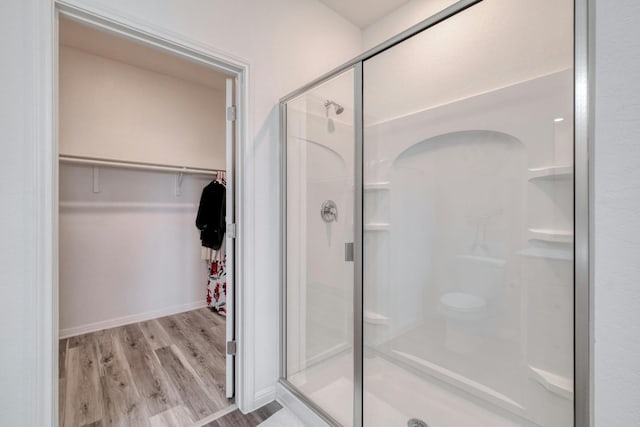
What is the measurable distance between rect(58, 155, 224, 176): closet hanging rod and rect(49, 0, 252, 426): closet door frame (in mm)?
1484

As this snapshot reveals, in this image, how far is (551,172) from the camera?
1002mm

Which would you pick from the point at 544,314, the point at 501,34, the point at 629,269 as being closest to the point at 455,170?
the point at 501,34

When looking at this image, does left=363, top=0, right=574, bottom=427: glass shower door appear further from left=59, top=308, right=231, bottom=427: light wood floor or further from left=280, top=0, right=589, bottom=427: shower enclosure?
left=59, top=308, right=231, bottom=427: light wood floor

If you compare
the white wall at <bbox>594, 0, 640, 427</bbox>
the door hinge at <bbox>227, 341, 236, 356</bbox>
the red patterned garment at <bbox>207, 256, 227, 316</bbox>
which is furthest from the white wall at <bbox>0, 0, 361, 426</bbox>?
the red patterned garment at <bbox>207, 256, 227, 316</bbox>

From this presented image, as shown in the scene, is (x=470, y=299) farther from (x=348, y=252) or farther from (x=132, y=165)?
(x=132, y=165)

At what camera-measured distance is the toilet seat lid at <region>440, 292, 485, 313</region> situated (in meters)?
1.33

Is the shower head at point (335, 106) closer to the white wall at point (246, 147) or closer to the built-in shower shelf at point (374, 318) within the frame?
the white wall at point (246, 147)

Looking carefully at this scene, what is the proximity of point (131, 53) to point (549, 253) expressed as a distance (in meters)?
3.38

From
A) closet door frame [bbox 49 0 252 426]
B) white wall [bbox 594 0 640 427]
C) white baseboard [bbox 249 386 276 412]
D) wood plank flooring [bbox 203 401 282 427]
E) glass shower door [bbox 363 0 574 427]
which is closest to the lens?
white wall [bbox 594 0 640 427]

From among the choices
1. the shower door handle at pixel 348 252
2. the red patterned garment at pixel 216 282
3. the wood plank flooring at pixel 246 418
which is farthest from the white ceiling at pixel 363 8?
the wood plank flooring at pixel 246 418

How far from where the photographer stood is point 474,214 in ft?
4.32

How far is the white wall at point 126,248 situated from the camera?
98.9 inches
